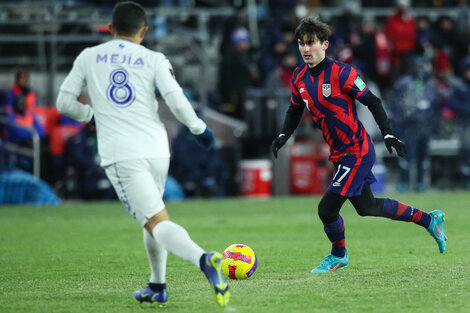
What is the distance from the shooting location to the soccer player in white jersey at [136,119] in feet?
20.4

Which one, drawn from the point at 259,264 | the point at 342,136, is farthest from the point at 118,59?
the point at 259,264

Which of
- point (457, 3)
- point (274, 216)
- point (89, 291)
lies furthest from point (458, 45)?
point (89, 291)

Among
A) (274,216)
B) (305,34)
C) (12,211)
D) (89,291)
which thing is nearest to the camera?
(89,291)

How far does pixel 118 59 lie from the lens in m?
6.37

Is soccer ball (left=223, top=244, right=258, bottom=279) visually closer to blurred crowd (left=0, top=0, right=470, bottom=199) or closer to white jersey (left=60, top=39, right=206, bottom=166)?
white jersey (left=60, top=39, right=206, bottom=166)

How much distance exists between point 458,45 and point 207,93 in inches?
254

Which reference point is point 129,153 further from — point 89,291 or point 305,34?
point 305,34

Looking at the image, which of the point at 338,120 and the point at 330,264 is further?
the point at 330,264

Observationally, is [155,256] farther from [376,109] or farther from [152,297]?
[376,109]

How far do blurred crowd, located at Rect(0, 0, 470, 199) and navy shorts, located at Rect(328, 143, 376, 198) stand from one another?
33.9ft

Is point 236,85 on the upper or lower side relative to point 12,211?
upper

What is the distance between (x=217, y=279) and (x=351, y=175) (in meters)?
2.57

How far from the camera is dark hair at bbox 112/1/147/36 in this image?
21.0 ft

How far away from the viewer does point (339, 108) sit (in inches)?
319
